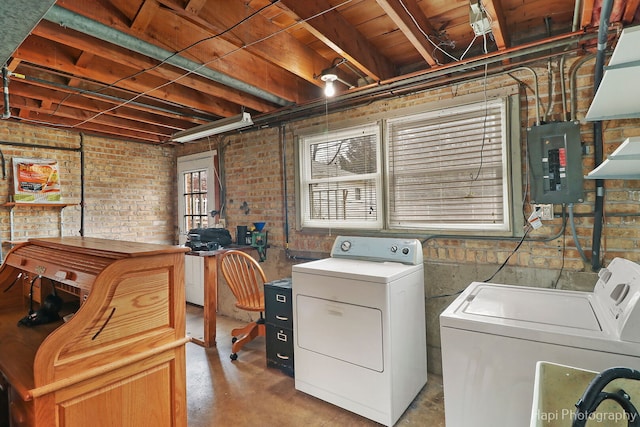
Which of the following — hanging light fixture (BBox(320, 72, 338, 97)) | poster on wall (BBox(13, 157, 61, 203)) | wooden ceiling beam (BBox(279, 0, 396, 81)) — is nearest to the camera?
wooden ceiling beam (BBox(279, 0, 396, 81))

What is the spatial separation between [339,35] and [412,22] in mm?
476

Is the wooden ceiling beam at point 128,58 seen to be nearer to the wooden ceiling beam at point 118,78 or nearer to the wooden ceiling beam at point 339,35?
the wooden ceiling beam at point 118,78

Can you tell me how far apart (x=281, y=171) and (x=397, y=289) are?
2.08 metres

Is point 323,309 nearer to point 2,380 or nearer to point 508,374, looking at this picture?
point 508,374

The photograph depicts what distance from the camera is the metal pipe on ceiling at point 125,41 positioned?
175 cm

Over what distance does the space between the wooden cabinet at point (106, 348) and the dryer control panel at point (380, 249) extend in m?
1.50

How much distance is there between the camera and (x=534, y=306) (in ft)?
5.52

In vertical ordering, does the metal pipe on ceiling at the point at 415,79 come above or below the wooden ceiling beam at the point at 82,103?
below

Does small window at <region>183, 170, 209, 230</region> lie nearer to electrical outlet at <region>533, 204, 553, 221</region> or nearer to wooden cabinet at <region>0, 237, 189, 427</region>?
wooden cabinet at <region>0, 237, 189, 427</region>

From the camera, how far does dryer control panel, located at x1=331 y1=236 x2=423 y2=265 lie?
97.6 inches

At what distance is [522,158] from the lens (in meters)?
2.30

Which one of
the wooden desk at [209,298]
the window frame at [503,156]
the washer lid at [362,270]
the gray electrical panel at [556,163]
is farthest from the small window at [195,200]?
the gray electrical panel at [556,163]

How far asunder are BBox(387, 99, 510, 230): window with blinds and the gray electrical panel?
0.62 ft

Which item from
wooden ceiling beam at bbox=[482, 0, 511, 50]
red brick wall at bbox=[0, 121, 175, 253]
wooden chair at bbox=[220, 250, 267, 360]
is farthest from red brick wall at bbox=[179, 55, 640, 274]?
red brick wall at bbox=[0, 121, 175, 253]
